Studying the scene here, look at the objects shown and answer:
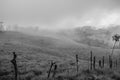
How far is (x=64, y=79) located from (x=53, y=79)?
43.1 inches

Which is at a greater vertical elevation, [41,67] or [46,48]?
[46,48]

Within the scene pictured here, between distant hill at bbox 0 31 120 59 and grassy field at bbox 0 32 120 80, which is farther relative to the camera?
distant hill at bbox 0 31 120 59

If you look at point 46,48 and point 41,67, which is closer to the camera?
point 41,67

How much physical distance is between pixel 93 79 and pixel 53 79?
13.5ft

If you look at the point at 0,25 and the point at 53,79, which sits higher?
the point at 0,25

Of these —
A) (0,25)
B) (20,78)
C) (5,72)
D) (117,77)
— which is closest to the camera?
(20,78)

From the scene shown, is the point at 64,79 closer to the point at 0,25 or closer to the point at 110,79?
the point at 110,79

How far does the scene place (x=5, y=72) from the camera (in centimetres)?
1521

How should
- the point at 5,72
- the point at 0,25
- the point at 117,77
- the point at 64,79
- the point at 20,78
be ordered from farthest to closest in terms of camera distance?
the point at 0,25
the point at 5,72
the point at 117,77
the point at 20,78
the point at 64,79

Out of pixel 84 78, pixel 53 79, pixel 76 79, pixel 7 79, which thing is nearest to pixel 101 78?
pixel 84 78

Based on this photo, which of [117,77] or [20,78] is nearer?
[20,78]

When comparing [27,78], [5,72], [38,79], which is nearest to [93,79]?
[38,79]

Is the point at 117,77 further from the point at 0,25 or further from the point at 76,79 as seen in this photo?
the point at 0,25

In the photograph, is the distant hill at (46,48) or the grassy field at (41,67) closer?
the grassy field at (41,67)
